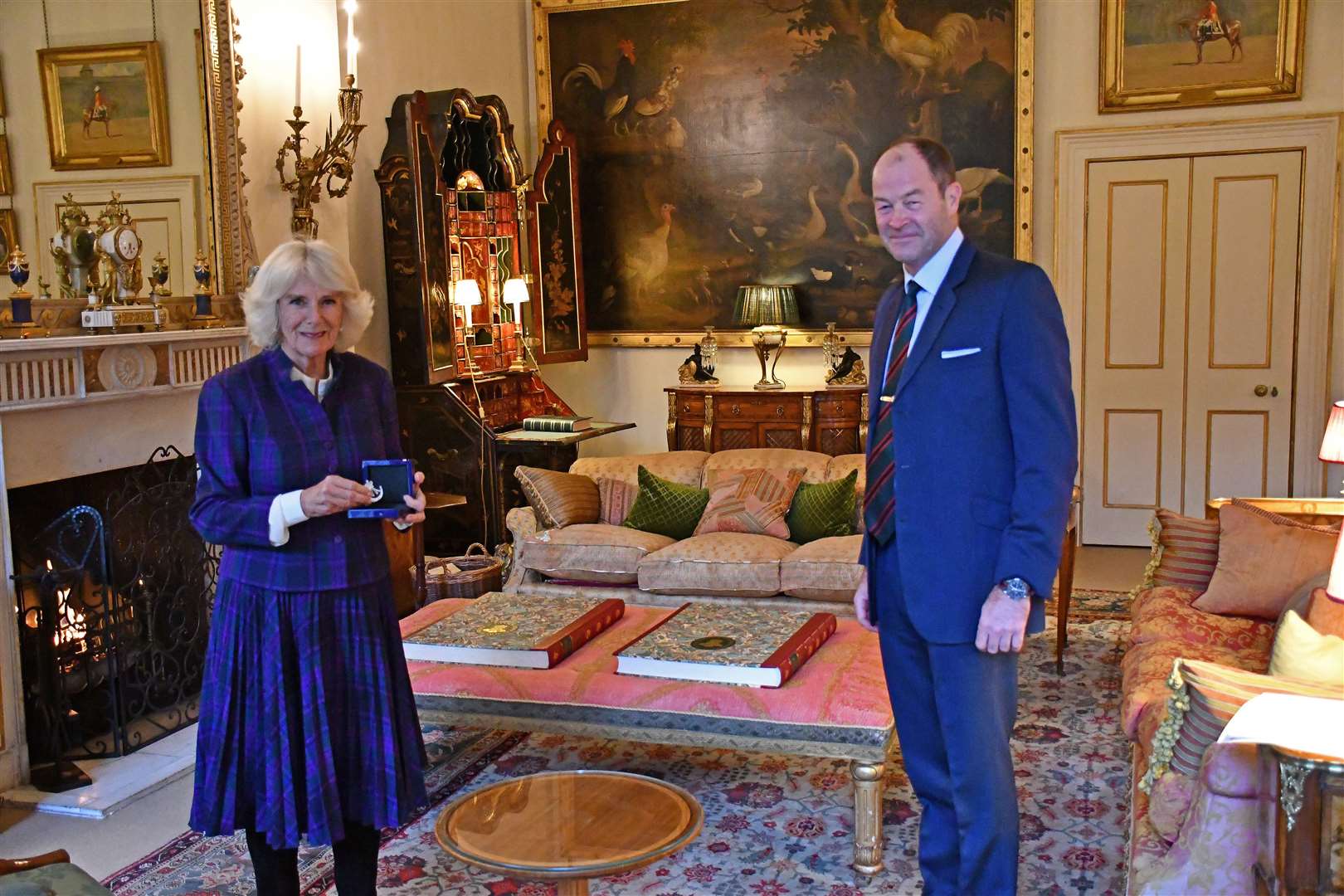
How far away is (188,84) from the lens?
5.45 m

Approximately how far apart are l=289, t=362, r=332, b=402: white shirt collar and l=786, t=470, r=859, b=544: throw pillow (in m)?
3.22

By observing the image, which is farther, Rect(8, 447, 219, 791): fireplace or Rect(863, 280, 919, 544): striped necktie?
Rect(8, 447, 219, 791): fireplace

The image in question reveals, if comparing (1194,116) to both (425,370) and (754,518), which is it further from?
(425,370)

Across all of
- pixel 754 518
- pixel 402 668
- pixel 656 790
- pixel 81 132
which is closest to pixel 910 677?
pixel 656 790

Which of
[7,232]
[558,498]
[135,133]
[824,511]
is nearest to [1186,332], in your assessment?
[824,511]

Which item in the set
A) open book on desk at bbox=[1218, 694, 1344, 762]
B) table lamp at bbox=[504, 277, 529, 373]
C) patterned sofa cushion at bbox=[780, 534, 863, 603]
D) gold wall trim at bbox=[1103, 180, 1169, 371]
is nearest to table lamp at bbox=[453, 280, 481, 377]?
table lamp at bbox=[504, 277, 529, 373]

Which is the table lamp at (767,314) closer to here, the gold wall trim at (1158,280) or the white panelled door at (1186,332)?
the white panelled door at (1186,332)

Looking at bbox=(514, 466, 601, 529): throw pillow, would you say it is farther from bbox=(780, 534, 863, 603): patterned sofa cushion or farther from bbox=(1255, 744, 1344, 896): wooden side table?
bbox=(1255, 744, 1344, 896): wooden side table

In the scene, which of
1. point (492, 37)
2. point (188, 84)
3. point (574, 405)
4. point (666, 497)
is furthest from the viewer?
point (574, 405)

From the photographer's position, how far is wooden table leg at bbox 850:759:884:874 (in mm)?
3512

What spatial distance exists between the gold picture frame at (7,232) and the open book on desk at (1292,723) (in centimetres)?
417

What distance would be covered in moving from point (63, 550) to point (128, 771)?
860 millimetres

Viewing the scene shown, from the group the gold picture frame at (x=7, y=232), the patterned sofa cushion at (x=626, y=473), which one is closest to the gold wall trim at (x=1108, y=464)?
the patterned sofa cushion at (x=626, y=473)

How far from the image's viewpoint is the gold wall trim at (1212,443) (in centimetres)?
798
